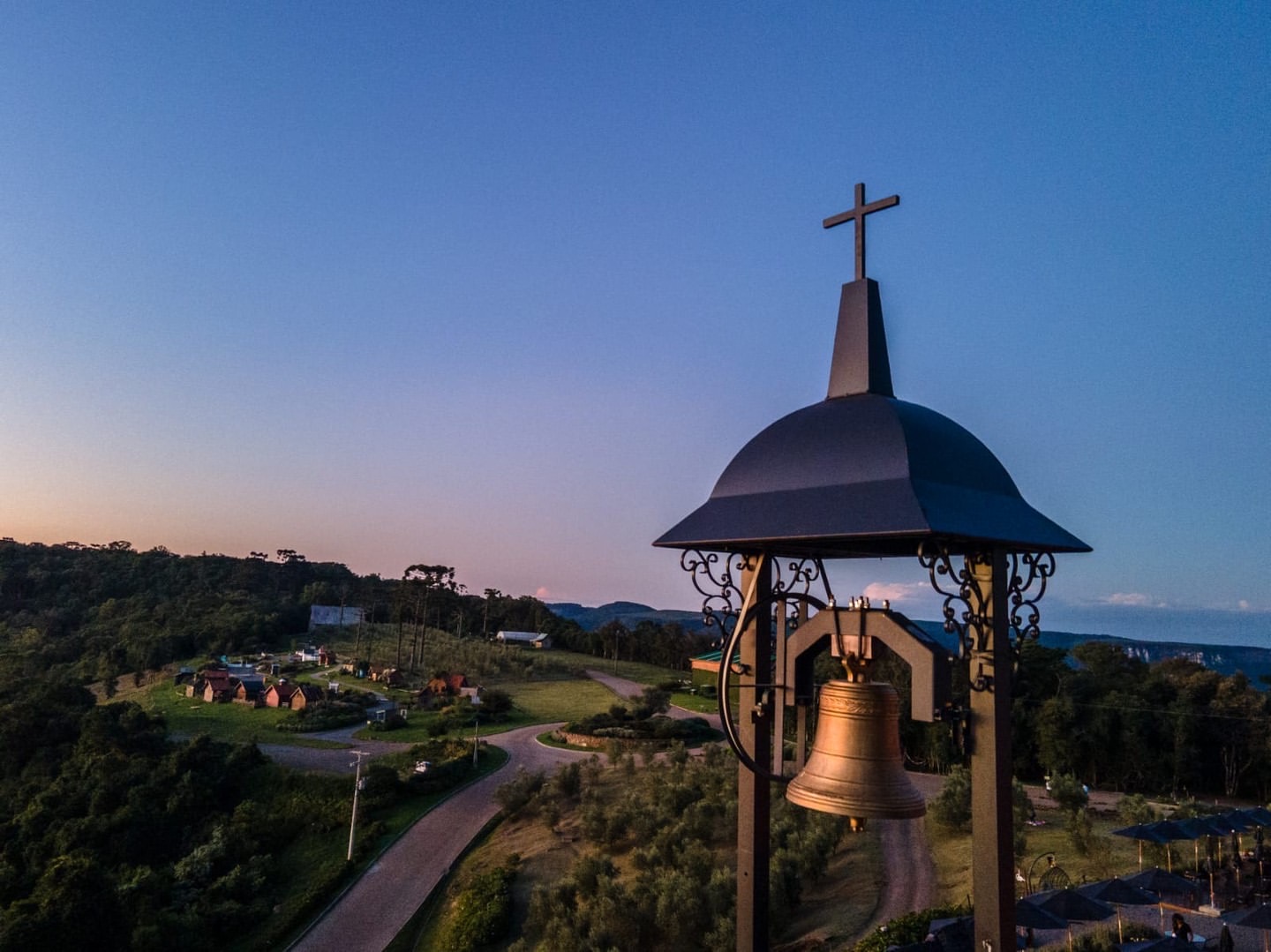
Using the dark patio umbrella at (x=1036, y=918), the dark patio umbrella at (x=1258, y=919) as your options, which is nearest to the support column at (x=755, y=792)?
the dark patio umbrella at (x=1036, y=918)

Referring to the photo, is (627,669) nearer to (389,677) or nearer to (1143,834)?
(389,677)

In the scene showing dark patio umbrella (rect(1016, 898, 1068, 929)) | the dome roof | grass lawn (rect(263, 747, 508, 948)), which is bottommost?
grass lawn (rect(263, 747, 508, 948))

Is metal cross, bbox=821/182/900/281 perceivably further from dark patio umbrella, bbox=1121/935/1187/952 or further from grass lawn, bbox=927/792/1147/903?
grass lawn, bbox=927/792/1147/903

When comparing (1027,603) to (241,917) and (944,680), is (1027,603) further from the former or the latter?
(241,917)

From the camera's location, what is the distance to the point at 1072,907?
33.6ft

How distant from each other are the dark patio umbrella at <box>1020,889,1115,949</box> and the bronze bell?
28.4 ft

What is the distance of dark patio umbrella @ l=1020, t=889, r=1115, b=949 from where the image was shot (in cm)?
1014

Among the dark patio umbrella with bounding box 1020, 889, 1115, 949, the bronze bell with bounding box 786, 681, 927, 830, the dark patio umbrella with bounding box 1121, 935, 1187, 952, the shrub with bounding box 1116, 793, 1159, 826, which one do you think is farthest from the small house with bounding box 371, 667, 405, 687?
the bronze bell with bounding box 786, 681, 927, 830

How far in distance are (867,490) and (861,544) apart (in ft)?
3.89

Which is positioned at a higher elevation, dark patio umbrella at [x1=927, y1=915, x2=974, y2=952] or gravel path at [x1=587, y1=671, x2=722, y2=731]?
dark patio umbrella at [x1=927, y1=915, x2=974, y2=952]

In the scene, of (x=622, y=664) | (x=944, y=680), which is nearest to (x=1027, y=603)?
(x=944, y=680)

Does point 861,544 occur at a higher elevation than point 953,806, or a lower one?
higher

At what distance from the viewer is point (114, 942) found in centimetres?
1798

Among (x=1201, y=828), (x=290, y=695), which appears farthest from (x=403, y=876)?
(x=290, y=695)
